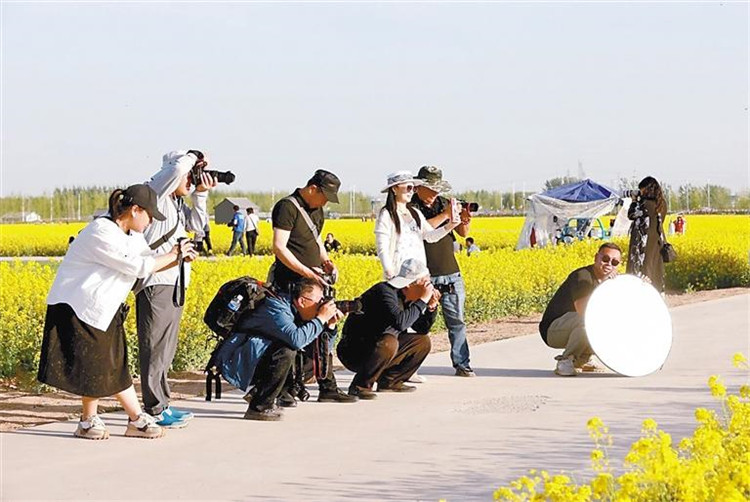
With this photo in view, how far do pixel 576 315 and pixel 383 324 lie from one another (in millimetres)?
2114

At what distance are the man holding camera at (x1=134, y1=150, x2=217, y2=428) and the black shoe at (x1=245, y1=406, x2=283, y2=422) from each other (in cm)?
46

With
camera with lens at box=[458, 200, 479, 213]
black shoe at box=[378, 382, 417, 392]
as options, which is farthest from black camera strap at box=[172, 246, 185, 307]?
camera with lens at box=[458, 200, 479, 213]

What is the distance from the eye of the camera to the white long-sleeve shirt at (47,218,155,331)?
7418 millimetres

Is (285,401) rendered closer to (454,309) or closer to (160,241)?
(160,241)

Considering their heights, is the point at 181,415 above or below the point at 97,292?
below

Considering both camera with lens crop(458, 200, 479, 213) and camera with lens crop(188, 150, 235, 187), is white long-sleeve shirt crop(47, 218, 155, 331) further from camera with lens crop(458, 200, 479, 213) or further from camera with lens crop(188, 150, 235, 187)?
camera with lens crop(458, 200, 479, 213)

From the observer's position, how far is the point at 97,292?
7.47 meters

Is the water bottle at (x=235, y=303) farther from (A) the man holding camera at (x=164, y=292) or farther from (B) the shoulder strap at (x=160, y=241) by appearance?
(B) the shoulder strap at (x=160, y=241)

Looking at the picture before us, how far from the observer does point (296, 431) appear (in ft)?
26.7

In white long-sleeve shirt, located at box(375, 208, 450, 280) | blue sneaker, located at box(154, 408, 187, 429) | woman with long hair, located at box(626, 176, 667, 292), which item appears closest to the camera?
blue sneaker, located at box(154, 408, 187, 429)

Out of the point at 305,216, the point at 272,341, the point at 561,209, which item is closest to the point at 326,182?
the point at 305,216

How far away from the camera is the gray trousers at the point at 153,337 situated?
8.09 meters

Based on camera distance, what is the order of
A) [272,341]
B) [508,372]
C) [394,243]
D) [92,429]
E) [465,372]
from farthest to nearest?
[508,372]
[465,372]
[394,243]
[272,341]
[92,429]

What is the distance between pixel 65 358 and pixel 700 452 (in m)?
3.84
